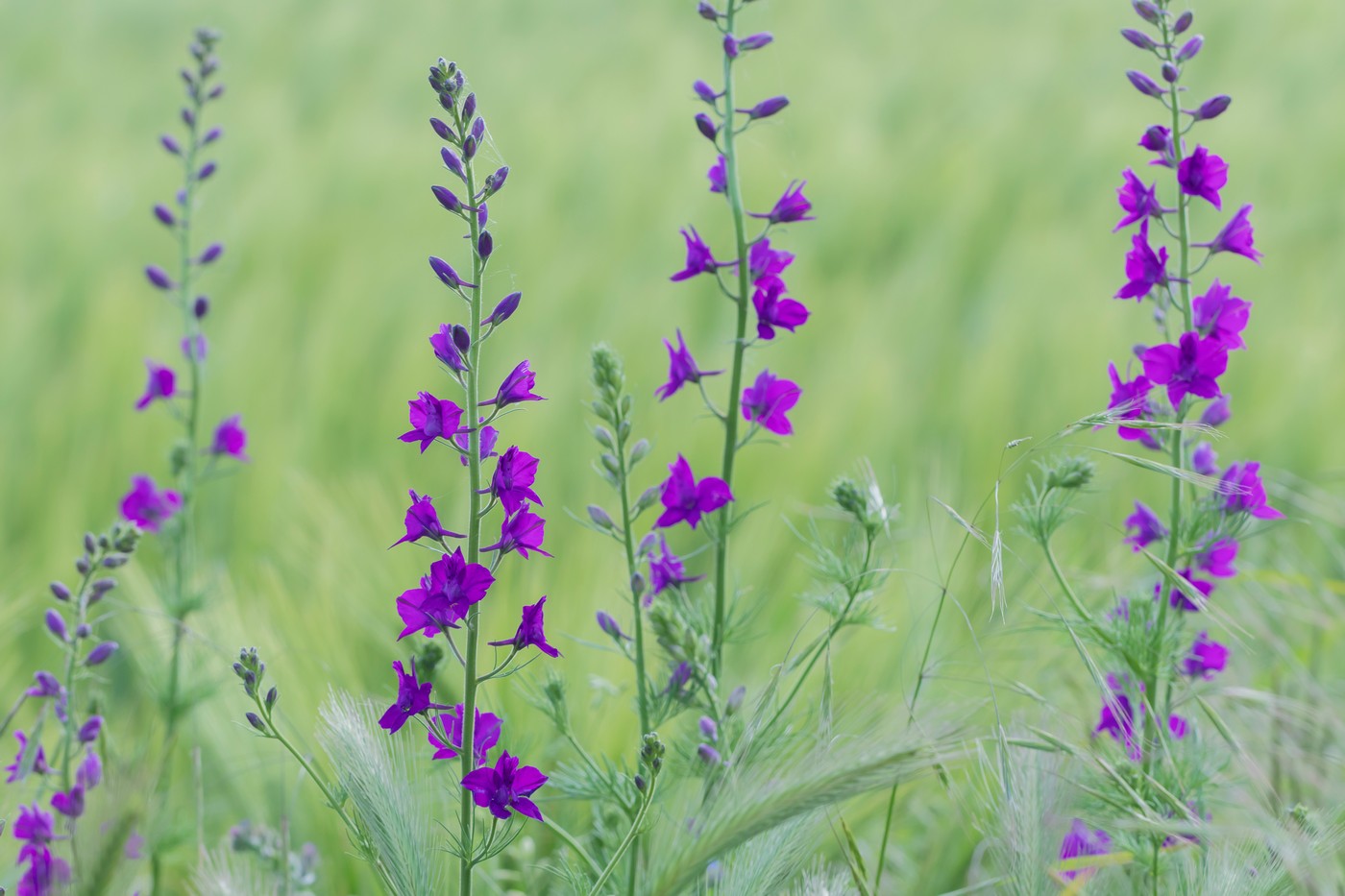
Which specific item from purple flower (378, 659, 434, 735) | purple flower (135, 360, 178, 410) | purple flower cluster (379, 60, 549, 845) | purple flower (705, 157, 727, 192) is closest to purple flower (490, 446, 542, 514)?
purple flower cluster (379, 60, 549, 845)

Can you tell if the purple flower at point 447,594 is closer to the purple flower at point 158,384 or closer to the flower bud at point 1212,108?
the flower bud at point 1212,108

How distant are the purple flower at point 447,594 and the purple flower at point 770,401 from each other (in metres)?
0.30

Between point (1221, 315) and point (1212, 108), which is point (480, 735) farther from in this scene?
point (1212, 108)

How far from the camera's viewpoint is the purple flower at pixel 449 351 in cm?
73

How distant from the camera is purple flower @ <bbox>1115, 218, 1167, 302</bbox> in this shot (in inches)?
36.1

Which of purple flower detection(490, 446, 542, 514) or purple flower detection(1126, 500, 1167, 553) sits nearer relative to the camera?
purple flower detection(490, 446, 542, 514)

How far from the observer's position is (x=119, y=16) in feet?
18.7

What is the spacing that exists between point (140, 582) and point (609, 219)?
5.88 ft

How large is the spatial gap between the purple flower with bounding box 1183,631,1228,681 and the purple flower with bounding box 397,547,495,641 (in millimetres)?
612

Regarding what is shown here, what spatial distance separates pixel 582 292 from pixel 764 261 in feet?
5.99

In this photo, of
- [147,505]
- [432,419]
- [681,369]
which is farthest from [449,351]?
[147,505]

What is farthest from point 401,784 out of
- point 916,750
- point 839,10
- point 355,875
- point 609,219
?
point 839,10

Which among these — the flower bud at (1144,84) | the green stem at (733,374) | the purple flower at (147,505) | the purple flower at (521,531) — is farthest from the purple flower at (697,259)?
the purple flower at (147,505)

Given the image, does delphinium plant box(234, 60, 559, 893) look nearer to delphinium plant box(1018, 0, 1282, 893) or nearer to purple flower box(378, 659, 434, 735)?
purple flower box(378, 659, 434, 735)
